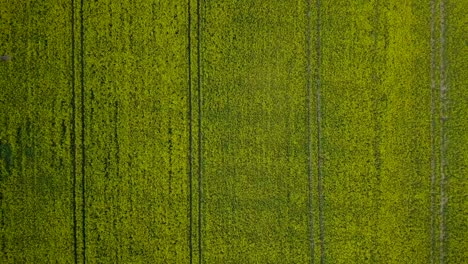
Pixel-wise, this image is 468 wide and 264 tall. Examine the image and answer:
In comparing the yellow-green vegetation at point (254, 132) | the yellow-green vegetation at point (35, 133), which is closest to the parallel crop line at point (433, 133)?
the yellow-green vegetation at point (254, 132)

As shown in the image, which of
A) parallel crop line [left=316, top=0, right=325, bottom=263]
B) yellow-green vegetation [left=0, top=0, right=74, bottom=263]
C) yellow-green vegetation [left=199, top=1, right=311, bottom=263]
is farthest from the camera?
parallel crop line [left=316, top=0, right=325, bottom=263]

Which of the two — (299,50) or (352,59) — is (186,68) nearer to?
(299,50)

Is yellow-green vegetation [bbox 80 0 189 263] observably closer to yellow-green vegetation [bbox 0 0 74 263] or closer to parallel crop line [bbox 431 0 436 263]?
yellow-green vegetation [bbox 0 0 74 263]

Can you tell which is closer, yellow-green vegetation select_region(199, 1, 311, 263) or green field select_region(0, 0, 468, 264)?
green field select_region(0, 0, 468, 264)

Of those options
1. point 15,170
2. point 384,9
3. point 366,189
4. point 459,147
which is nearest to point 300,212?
point 366,189

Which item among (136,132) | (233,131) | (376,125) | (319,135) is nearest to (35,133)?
(136,132)

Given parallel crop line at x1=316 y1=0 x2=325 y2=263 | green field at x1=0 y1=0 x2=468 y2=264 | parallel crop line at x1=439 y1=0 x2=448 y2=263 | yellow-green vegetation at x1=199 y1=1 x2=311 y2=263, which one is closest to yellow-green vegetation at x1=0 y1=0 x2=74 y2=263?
green field at x1=0 y1=0 x2=468 y2=264

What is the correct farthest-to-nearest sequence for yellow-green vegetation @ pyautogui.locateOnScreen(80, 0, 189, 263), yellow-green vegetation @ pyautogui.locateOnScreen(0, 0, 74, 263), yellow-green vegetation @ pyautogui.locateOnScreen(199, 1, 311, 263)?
yellow-green vegetation @ pyautogui.locateOnScreen(199, 1, 311, 263), yellow-green vegetation @ pyautogui.locateOnScreen(80, 0, 189, 263), yellow-green vegetation @ pyautogui.locateOnScreen(0, 0, 74, 263)

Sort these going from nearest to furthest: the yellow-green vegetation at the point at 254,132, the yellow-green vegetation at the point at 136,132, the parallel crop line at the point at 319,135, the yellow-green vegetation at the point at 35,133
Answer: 1. the yellow-green vegetation at the point at 35,133
2. the yellow-green vegetation at the point at 136,132
3. the yellow-green vegetation at the point at 254,132
4. the parallel crop line at the point at 319,135

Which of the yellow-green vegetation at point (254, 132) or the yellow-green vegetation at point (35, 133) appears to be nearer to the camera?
the yellow-green vegetation at point (35, 133)

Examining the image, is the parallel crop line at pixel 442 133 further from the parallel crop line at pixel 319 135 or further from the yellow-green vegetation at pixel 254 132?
the yellow-green vegetation at pixel 254 132
